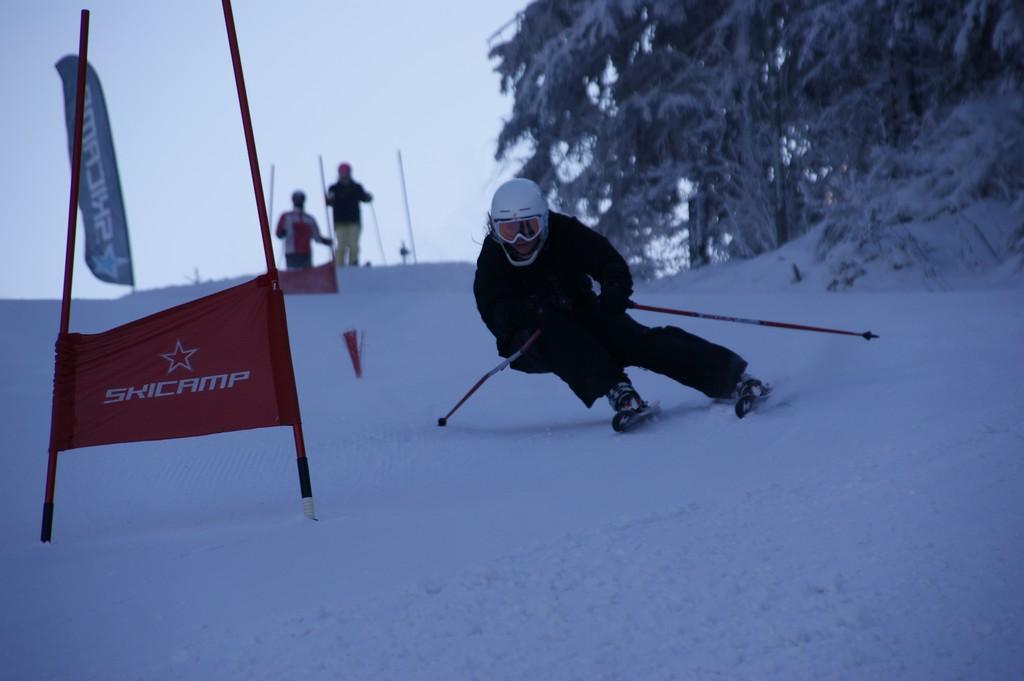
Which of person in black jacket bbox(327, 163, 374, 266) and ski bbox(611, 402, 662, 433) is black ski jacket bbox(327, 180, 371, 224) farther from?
ski bbox(611, 402, 662, 433)

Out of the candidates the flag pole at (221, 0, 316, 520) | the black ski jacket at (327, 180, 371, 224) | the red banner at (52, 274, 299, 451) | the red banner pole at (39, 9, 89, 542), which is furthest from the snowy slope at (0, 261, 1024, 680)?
the black ski jacket at (327, 180, 371, 224)

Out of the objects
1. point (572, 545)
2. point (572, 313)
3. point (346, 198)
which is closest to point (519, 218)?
point (572, 313)

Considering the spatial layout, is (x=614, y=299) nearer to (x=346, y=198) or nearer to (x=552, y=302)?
(x=552, y=302)

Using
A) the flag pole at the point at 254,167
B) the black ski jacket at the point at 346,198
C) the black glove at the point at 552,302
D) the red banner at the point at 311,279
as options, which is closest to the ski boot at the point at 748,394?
the black glove at the point at 552,302

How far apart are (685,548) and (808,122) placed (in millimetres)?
10863

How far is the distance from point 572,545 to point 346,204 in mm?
10916

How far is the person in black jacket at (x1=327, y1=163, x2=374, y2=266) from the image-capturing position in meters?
12.9

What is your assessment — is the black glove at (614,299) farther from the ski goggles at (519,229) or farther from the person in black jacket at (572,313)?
the ski goggles at (519,229)

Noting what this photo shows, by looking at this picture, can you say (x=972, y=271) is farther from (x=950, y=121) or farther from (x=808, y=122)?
(x=808, y=122)

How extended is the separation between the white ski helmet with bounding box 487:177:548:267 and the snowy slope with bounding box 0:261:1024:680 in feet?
3.28

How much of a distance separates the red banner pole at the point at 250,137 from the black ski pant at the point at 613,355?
5.15 feet

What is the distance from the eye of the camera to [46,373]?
7.40 meters

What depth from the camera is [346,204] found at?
1295 cm

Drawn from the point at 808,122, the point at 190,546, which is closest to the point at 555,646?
the point at 190,546
